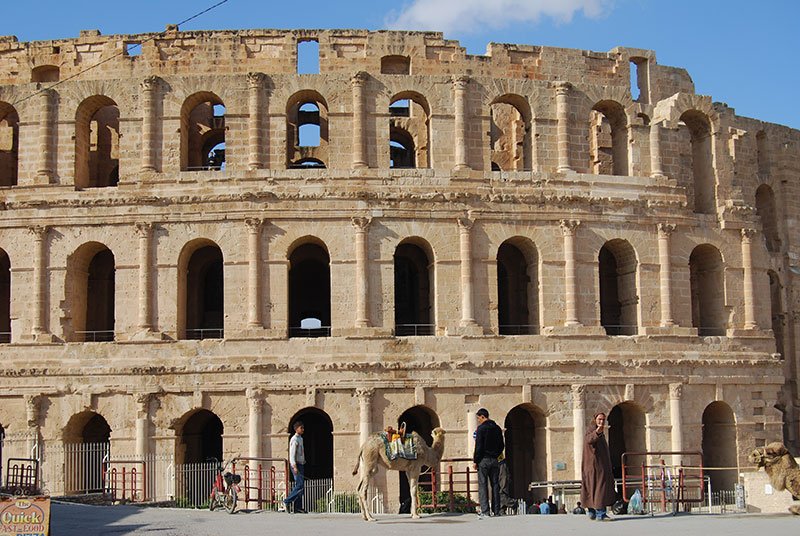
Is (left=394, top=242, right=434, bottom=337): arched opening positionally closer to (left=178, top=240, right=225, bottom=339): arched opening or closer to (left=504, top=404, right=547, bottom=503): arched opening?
(left=504, top=404, right=547, bottom=503): arched opening

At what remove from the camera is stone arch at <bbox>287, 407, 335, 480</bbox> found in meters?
31.5

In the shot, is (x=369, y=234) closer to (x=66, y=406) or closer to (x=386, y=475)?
(x=386, y=475)

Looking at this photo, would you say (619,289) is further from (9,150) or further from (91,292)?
(9,150)

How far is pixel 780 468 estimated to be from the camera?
18.3 meters

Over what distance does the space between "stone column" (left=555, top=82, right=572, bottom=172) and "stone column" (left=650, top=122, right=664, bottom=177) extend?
9.08ft

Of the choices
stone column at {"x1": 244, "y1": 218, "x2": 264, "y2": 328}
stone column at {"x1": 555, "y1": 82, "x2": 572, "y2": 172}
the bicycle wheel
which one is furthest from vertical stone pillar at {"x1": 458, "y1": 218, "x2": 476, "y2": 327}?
the bicycle wheel

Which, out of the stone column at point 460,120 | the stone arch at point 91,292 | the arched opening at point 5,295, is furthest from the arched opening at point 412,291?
the arched opening at point 5,295

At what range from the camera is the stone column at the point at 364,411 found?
25688 mm

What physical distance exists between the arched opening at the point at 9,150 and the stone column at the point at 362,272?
11858 millimetres

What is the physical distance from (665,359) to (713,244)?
414 centimetres

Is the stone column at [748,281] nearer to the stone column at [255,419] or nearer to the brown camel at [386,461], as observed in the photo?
the brown camel at [386,461]

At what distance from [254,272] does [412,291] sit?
7.87 meters

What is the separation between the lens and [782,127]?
32.8m

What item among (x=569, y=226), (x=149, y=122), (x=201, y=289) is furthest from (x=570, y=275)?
(x=149, y=122)
